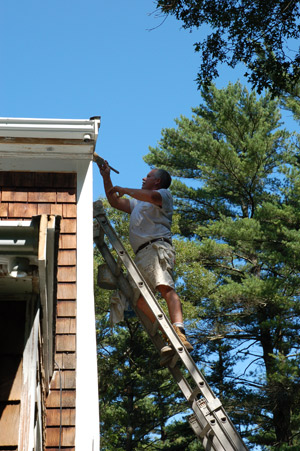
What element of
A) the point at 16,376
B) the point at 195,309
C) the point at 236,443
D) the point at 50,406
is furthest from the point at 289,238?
the point at 16,376

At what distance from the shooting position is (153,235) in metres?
6.61

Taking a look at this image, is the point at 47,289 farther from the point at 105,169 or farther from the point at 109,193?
the point at 109,193

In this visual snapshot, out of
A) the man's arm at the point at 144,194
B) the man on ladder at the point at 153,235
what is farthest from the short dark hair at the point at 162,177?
the man's arm at the point at 144,194

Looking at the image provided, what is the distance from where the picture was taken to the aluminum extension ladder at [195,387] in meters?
5.79

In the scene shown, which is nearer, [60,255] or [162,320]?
[60,255]

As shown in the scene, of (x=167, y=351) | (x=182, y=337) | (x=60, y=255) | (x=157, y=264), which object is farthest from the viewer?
(x=157, y=264)

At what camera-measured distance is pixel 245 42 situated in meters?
8.58

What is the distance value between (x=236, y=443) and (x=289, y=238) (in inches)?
486

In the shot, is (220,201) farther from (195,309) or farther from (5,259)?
(5,259)

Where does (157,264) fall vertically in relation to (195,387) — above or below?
above

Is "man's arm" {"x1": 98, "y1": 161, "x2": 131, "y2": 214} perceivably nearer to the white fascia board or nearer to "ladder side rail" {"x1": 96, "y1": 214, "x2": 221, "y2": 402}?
"ladder side rail" {"x1": 96, "y1": 214, "x2": 221, "y2": 402}

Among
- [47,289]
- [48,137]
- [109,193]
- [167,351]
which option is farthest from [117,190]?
[47,289]

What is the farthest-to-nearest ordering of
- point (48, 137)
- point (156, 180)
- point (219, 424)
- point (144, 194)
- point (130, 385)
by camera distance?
point (130, 385), point (156, 180), point (144, 194), point (219, 424), point (48, 137)

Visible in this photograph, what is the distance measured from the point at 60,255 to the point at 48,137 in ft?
3.24
